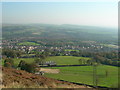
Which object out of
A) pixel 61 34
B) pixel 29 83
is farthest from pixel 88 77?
pixel 61 34

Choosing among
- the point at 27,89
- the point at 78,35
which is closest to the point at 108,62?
the point at 27,89

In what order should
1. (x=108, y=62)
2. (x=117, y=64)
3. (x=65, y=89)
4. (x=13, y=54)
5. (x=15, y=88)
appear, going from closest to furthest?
(x=15, y=88), (x=65, y=89), (x=117, y=64), (x=108, y=62), (x=13, y=54)

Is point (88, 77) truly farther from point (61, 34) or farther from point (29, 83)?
point (61, 34)

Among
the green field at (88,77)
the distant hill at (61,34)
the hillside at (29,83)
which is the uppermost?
the distant hill at (61,34)

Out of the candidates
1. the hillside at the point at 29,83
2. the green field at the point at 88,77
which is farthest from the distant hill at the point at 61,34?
the hillside at the point at 29,83

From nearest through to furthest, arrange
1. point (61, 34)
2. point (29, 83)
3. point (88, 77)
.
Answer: point (29, 83)
point (88, 77)
point (61, 34)

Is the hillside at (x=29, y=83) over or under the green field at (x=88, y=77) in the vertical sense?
over

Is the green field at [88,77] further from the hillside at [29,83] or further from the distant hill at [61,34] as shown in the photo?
the distant hill at [61,34]

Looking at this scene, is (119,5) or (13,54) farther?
(13,54)

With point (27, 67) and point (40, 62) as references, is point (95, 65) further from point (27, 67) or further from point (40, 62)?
point (27, 67)

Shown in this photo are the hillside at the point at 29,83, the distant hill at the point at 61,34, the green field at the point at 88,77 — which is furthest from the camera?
the distant hill at the point at 61,34

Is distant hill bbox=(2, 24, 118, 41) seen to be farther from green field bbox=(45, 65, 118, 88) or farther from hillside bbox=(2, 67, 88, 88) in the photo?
hillside bbox=(2, 67, 88, 88)
